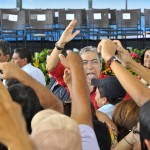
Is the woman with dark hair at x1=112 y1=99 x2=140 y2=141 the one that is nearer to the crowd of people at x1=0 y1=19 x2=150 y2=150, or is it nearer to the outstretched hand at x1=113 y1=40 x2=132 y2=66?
the crowd of people at x1=0 y1=19 x2=150 y2=150

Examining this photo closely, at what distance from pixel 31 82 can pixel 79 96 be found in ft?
0.96

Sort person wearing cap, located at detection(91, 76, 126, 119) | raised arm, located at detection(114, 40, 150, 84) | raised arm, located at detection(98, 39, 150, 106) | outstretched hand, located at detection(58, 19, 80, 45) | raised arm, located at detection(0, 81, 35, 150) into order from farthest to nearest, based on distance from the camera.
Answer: outstretched hand, located at detection(58, 19, 80, 45) < person wearing cap, located at detection(91, 76, 126, 119) < raised arm, located at detection(114, 40, 150, 84) < raised arm, located at detection(98, 39, 150, 106) < raised arm, located at detection(0, 81, 35, 150)

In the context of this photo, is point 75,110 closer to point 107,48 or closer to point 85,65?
point 107,48

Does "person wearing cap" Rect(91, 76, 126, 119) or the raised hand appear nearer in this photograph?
the raised hand

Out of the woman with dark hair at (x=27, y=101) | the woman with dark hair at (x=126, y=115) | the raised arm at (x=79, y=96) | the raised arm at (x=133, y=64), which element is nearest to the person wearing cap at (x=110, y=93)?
the raised arm at (x=133, y=64)

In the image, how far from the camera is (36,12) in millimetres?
9859

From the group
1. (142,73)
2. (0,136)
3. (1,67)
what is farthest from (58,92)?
(0,136)

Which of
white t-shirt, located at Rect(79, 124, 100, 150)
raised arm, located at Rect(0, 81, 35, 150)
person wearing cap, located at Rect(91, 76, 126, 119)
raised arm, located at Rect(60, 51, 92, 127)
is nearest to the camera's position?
raised arm, located at Rect(0, 81, 35, 150)

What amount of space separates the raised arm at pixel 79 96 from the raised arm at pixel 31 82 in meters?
0.20

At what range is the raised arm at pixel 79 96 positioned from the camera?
5.05 feet

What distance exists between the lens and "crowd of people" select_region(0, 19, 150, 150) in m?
0.82

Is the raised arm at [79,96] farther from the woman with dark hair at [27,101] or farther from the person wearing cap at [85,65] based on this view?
the person wearing cap at [85,65]

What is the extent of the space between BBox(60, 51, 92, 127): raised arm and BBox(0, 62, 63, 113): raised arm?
204 millimetres

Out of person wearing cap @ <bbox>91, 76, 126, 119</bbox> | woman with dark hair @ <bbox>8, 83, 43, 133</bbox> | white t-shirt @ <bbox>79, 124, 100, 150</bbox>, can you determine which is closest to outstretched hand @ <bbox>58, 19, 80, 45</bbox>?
person wearing cap @ <bbox>91, 76, 126, 119</bbox>
